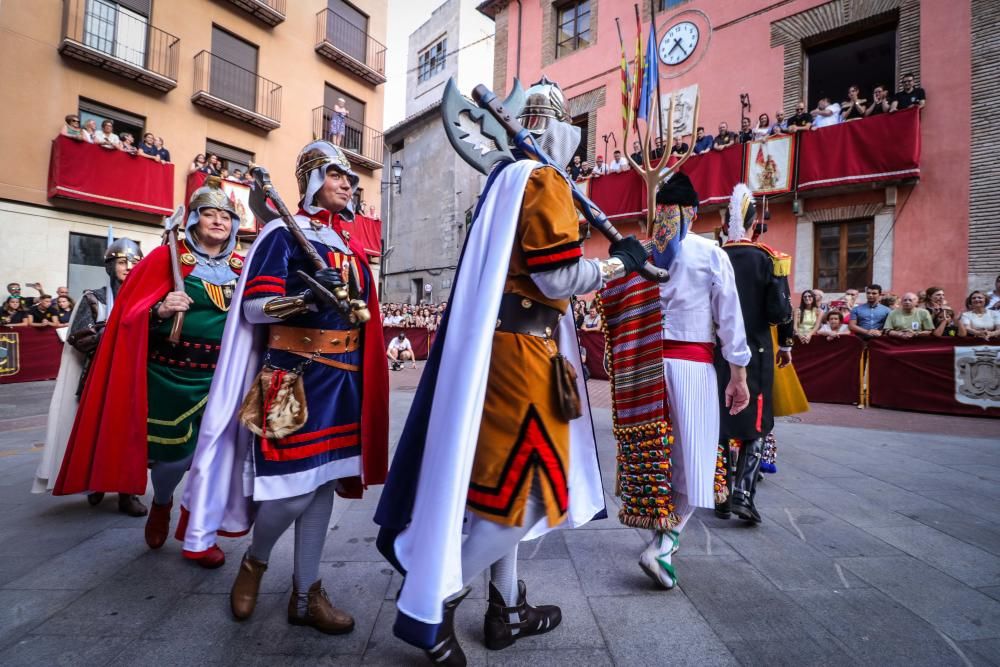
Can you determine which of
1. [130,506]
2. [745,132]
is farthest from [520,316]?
[745,132]

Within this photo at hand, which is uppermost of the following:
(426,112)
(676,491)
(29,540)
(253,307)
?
(426,112)

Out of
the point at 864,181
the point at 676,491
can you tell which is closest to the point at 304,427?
the point at 676,491

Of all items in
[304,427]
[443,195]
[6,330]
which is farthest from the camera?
[443,195]

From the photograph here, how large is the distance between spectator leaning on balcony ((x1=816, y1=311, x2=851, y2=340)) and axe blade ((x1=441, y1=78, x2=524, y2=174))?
8711 millimetres

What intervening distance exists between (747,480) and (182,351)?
3563 millimetres

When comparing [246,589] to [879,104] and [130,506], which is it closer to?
[130,506]

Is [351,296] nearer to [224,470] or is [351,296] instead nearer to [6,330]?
[224,470]

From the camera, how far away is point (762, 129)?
12.0 meters

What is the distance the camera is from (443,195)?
84.2 ft

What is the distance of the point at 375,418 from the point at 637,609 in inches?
55.3

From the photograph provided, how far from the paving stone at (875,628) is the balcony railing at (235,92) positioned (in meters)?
17.6

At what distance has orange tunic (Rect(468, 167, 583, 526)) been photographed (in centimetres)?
171

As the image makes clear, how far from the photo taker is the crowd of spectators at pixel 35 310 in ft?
33.7

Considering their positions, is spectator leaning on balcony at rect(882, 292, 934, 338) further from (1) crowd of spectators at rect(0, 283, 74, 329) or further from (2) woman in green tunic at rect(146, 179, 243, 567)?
(1) crowd of spectators at rect(0, 283, 74, 329)
